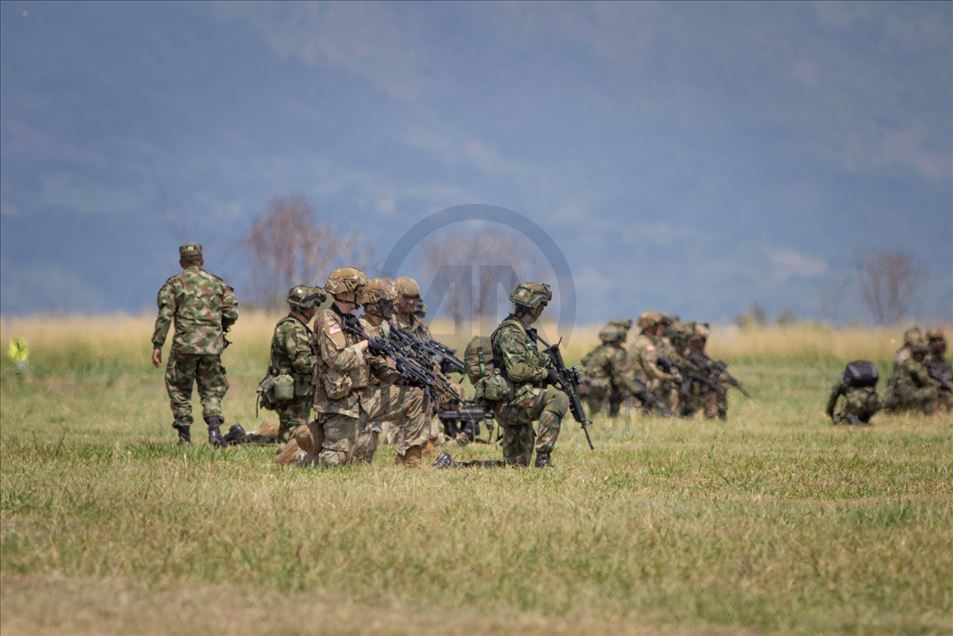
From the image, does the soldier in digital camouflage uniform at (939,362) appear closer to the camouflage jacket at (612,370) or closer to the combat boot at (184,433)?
the camouflage jacket at (612,370)

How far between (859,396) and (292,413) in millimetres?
8283

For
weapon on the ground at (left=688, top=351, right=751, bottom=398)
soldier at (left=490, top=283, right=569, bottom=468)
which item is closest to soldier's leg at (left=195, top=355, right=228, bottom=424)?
soldier at (left=490, top=283, right=569, bottom=468)

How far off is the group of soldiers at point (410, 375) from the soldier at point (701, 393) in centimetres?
2

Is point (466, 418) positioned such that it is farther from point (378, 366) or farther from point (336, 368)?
point (336, 368)

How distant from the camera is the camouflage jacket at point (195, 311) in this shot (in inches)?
→ 650

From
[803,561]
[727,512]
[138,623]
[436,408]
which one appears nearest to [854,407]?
[436,408]

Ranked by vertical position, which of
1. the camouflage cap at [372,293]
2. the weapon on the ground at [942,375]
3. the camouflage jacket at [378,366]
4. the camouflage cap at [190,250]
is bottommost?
the camouflage jacket at [378,366]

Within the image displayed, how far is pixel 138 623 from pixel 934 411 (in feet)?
54.7

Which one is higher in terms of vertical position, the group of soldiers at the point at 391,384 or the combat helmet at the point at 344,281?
the combat helmet at the point at 344,281

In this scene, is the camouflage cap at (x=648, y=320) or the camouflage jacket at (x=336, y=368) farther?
the camouflage cap at (x=648, y=320)

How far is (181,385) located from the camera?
16.8 metres

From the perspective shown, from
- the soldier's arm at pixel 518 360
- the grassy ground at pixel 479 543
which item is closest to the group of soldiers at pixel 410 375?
the soldier's arm at pixel 518 360

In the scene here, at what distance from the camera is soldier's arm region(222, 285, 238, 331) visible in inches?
667

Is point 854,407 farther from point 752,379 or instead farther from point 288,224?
point 288,224
